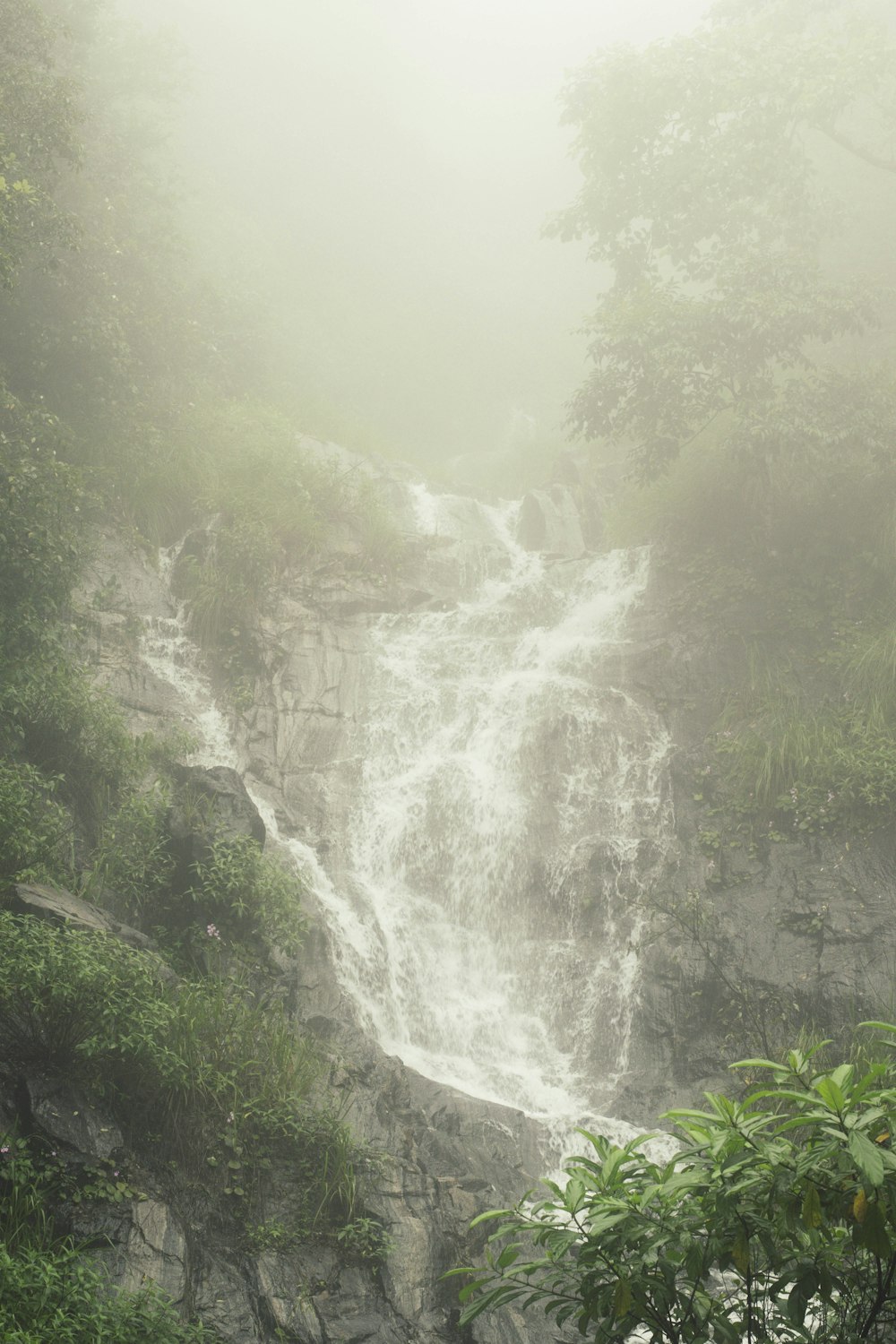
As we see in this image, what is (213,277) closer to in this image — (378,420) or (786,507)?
(378,420)

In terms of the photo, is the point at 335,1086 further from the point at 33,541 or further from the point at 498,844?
the point at 33,541

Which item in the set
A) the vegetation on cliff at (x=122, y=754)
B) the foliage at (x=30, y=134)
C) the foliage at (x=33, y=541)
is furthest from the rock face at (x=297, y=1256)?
the foliage at (x=30, y=134)

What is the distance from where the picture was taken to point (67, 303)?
46.1ft

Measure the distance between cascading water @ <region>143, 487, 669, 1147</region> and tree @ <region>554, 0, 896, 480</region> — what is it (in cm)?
298

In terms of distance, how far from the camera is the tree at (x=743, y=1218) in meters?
2.03

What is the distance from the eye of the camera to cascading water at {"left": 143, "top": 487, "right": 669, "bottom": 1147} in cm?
944

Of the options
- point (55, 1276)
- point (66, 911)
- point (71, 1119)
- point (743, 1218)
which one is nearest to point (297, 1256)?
point (71, 1119)

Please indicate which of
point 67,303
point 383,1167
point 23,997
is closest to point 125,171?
point 67,303

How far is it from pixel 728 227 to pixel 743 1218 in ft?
54.1

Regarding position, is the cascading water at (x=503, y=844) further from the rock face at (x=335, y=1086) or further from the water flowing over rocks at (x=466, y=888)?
the rock face at (x=335, y=1086)

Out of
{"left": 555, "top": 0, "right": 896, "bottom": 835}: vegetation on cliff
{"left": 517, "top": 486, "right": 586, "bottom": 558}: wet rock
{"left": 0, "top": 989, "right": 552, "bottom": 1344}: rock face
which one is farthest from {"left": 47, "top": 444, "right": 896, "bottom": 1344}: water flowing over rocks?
{"left": 517, "top": 486, "right": 586, "bottom": 558}: wet rock

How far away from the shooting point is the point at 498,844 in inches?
443

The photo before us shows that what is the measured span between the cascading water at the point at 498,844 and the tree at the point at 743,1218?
6.24 meters

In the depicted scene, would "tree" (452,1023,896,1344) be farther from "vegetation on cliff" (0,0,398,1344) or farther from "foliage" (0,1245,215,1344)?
"vegetation on cliff" (0,0,398,1344)
